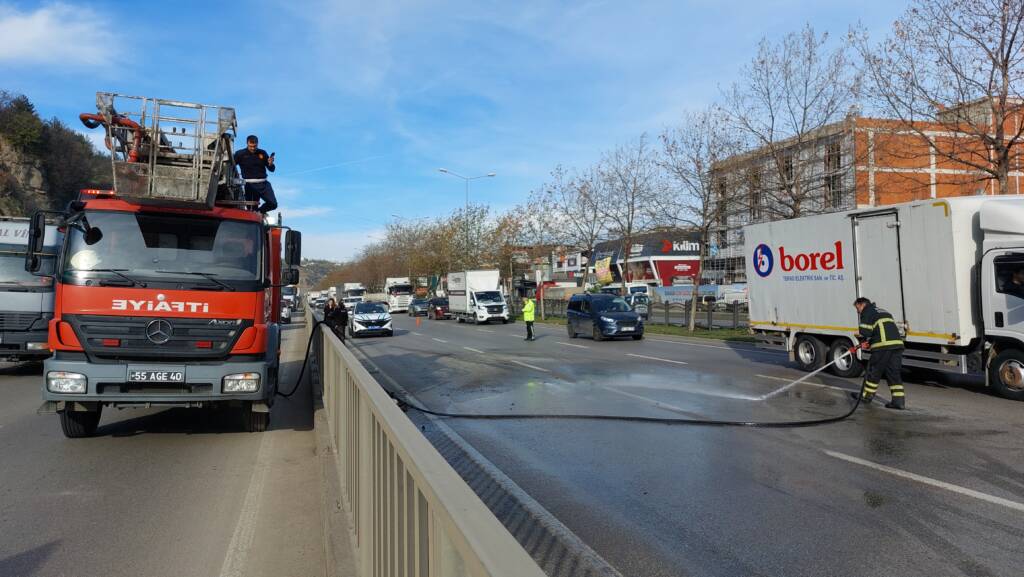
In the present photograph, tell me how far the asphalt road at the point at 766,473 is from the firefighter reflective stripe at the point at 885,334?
971mm

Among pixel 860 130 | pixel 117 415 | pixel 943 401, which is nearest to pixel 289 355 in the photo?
pixel 117 415

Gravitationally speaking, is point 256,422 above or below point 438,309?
below

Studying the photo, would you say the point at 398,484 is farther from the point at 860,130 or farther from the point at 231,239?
the point at 860,130

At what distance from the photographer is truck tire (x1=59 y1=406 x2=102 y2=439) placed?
789 centimetres

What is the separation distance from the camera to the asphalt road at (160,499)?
457 centimetres

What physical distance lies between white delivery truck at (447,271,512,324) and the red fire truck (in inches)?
1208

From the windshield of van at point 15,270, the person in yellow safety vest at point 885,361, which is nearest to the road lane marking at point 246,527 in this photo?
the person in yellow safety vest at point 885,361

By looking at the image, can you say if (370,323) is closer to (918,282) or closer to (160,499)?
(918,282)

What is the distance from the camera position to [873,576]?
4207mm

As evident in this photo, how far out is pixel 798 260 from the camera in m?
14.8

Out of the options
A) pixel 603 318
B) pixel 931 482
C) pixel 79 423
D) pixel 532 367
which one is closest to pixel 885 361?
pixel 931 482

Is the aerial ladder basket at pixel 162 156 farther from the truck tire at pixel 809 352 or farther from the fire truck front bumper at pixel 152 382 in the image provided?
the truck tire at pixel 809 352

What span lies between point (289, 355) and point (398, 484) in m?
18.7

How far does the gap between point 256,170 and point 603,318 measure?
1593 cm
